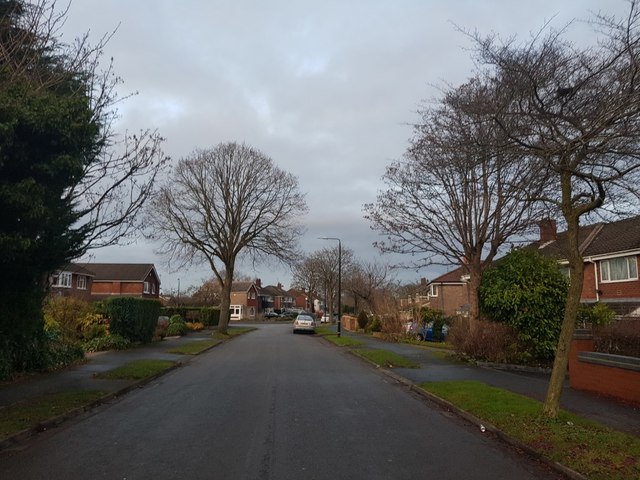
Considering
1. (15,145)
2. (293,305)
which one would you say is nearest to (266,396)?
(15,145)

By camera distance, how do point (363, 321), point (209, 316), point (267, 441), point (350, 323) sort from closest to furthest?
point (267, 441) < point (363, 321) < point (350, 323) < point (209, 316)

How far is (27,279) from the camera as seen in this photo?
12453 millimetres

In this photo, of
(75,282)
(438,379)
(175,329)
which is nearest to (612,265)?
(438,379)

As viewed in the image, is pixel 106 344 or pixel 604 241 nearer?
pixel 106 344

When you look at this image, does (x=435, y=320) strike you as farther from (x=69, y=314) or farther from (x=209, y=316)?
(x=209, y=316)

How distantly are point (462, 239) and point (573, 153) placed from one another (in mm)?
14475

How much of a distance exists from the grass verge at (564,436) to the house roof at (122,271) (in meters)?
60.1

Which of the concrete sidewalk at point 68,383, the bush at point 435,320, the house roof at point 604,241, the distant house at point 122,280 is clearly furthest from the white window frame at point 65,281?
the house roof at point 604,241

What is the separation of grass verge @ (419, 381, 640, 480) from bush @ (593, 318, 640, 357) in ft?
18.5

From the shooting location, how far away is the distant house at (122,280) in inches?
2608

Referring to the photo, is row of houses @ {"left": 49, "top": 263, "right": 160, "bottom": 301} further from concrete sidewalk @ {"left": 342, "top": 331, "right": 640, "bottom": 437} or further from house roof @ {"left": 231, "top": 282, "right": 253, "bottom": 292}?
concrete sidewalk @ {"left": 342, "top": 331, "right": 640, "bottom": 437}

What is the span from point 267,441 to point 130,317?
21.1 meters

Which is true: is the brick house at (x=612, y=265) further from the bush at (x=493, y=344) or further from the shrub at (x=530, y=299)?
the bush at (x=493, y=344)

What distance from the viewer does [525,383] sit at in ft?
48.9
